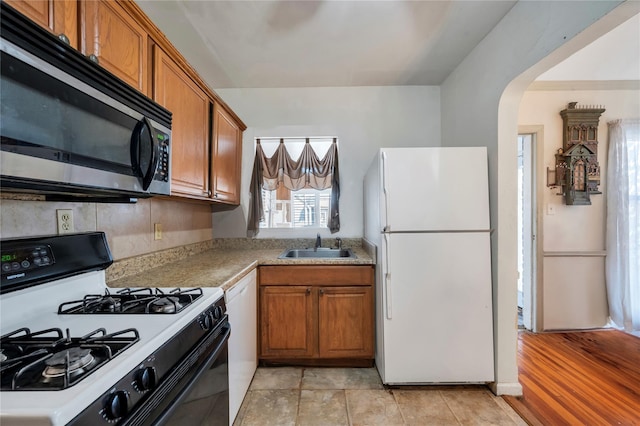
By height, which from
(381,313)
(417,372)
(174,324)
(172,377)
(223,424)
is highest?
→ (174,324)

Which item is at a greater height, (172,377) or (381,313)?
(172,377)

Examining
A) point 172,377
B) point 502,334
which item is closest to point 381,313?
point 502,334

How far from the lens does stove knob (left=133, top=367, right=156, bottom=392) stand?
67 cm

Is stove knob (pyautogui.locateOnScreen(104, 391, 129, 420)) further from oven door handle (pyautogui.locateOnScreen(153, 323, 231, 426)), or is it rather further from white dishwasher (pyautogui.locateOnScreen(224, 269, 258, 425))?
white dishwasher (pyautogui.locateOnScreen(224, 269, 258, 425))

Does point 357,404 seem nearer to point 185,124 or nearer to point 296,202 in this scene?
point 296,202

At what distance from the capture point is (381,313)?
6.28 feet

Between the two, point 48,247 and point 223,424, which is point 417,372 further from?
point 48,247

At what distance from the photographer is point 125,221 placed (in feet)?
5.11

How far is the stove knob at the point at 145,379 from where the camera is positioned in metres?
0.67

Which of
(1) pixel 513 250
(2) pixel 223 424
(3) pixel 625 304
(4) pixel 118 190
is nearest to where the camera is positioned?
(4) pixel 118 190

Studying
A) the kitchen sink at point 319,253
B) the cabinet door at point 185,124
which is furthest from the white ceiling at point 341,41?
the kitchen sink at point 319,253

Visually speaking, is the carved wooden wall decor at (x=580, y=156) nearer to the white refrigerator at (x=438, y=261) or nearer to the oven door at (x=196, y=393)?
the white refrigerator at (x=438, y=261)

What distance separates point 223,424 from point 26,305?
0.91 meters

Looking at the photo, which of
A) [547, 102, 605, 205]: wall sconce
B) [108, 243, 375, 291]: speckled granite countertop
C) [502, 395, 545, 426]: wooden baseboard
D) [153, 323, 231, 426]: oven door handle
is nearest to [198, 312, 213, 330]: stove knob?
[153, 323, 231, 426]: oven door handle
